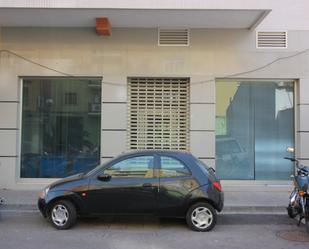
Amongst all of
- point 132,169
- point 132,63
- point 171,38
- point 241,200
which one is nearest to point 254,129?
point 241,200

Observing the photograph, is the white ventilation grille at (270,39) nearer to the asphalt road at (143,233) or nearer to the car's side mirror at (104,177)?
the asphalt road at (143,233)

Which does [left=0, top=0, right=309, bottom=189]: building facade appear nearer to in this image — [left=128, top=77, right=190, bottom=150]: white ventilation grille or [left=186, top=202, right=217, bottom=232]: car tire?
[left=128, top=77, right=190, bottom=150]: white ventilation grille

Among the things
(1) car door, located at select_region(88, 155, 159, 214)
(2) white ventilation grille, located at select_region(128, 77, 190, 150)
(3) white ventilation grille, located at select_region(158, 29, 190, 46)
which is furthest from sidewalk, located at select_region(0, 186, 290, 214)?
(3) white ventilation grille, located at select_region(158, 29, 190, 46)

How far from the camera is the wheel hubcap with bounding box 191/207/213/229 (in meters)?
7.51

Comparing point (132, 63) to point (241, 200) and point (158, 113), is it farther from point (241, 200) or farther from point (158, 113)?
point (241, 200)

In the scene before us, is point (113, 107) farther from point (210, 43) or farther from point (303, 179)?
point (303, 179)

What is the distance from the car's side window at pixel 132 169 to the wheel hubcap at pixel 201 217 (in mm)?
1051

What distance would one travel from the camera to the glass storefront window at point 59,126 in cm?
1185

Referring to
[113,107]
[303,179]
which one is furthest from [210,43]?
[303,179]

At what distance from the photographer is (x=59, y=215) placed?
24.9 ft

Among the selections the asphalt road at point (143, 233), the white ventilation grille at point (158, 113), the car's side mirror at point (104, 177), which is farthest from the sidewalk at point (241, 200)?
the car's side mirror at point (104, 177)

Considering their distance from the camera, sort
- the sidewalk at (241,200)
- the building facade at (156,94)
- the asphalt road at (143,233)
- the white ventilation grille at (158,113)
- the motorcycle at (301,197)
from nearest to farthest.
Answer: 1. the asphalt road at (143,233)
2. the motorcycle at (301,197)
3. the sidewalk at (241,200)
4. the building facade at (156,94)
5. the white ventilation grille at (158,113)

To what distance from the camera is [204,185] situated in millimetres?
7543

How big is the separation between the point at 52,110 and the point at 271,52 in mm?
6395
